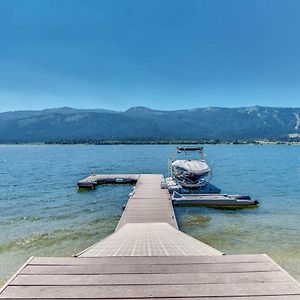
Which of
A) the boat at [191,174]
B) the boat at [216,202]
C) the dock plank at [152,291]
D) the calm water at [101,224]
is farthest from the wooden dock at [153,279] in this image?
the boat at [191,174]

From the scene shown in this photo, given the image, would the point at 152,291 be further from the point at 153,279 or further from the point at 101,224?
the point at 101,224

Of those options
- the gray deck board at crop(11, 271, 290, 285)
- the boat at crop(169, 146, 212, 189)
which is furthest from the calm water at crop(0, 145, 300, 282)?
the gray deck board at crop(11, 271, 290, 285)

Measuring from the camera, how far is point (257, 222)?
20.5 meters

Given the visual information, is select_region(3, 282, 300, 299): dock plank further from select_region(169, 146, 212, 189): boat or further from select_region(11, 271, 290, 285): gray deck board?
select_region(169, 146, 212, 189): boat

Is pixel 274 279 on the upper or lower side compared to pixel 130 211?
upper

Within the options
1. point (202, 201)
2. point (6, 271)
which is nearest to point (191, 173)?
point (202, 201)

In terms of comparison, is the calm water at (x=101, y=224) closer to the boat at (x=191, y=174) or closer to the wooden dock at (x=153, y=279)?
the boat at (x=191, y=174)

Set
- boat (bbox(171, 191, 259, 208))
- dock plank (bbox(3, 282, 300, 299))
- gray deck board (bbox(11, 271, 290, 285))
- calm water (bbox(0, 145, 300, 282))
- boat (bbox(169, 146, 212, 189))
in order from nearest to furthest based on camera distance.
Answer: dock plank (bbox(3, 282, 300, 299)), gray deck board (bbox(11, 271, 290, 285)), calm water (bbox(0, 145, 300, 282)), boat (bbox(171, 191, 259, 208)), boat (bbox(169, 146, 212, 189))

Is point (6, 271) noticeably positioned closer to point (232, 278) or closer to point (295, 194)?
point (232, 278)

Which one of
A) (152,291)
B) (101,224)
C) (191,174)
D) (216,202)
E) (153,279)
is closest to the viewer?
(152,291)

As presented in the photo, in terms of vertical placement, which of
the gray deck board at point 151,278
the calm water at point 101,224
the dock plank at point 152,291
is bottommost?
the calm water at point 101,224

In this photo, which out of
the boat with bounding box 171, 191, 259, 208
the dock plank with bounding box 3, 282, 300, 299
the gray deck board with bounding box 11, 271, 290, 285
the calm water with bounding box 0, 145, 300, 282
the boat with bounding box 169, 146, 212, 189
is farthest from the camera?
the boat with bounding box 169, 146, 212, 189

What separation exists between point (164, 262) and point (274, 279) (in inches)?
64.3

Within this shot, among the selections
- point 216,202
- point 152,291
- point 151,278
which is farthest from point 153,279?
Result: point 216,202
